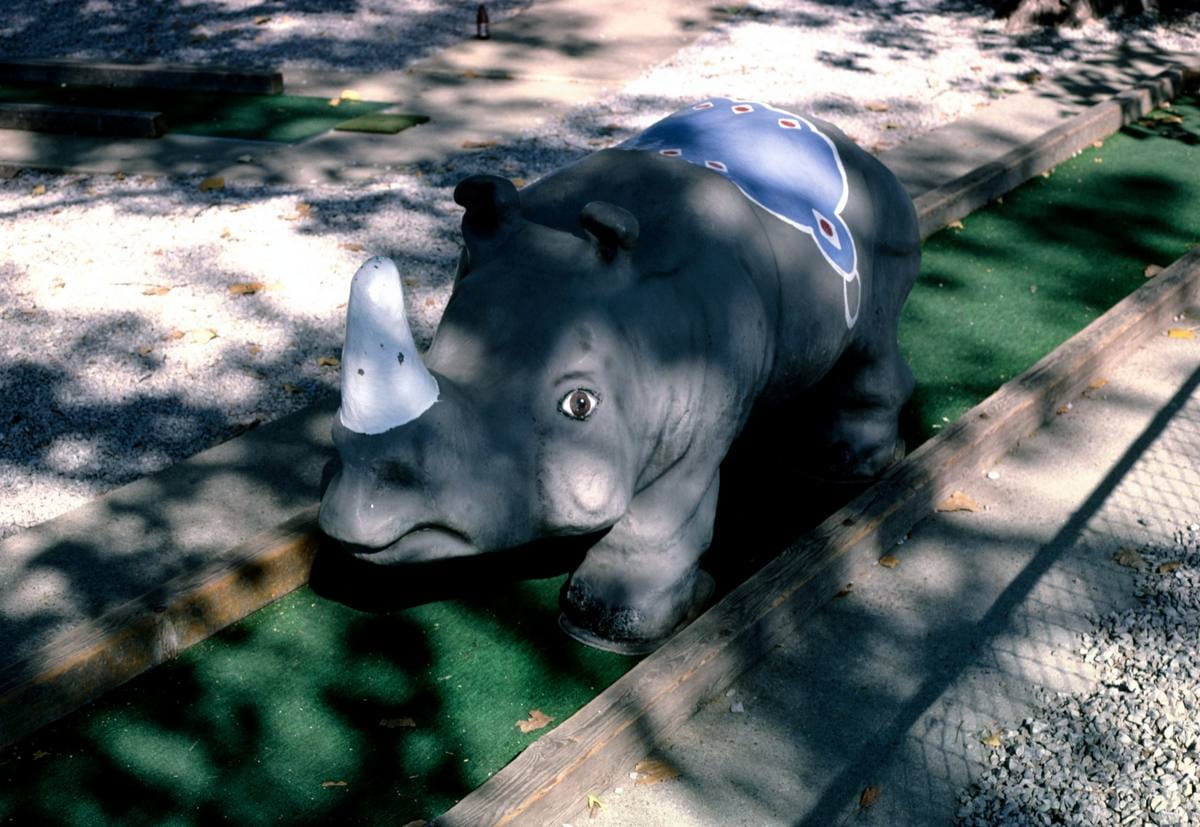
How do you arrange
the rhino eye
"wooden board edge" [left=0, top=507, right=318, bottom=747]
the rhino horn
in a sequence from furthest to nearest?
"wooden board edge" [left=0, top=507, right=318, bottom=747]
the rhino eye
the rhino horn

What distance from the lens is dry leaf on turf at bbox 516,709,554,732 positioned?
13.4ft

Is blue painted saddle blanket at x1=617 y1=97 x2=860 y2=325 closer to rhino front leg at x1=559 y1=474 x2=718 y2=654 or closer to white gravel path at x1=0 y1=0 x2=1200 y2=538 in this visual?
rhino front leg at x1=559 y1=474 x2=718 y2=654

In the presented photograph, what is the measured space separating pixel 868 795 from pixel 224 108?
8.24 metres

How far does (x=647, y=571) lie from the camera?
427 centimetres

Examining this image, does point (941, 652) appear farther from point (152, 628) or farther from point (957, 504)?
point (152, 628)

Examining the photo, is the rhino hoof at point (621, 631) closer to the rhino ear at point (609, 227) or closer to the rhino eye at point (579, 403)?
the rhino eye at point (579, 403)

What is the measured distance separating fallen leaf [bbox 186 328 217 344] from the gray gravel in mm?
4291

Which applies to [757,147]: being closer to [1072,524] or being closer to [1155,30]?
[1072,524]

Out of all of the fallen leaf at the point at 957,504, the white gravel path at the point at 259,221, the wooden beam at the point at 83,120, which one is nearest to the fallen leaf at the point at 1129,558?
the fallen leaf at the point at 957,504

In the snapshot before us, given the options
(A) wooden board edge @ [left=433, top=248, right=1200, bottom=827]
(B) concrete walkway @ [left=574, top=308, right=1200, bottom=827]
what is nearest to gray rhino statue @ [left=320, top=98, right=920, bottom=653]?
(A) wooden board edge @ [left=433, top=248, right=1200, bottom=827]

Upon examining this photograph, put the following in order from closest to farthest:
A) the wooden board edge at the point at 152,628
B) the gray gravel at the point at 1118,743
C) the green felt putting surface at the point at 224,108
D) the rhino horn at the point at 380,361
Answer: the rhino horn at the point at 380,361, the gray gravel at the point at 1118,743, the wooden board edge at the point at 152,628, the green felt putting surface at the point at 224,108

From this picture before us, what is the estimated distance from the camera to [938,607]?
4.74 metres

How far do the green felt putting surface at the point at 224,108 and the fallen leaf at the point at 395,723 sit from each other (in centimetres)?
634

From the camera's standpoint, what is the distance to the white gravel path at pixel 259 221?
5.90 meters
